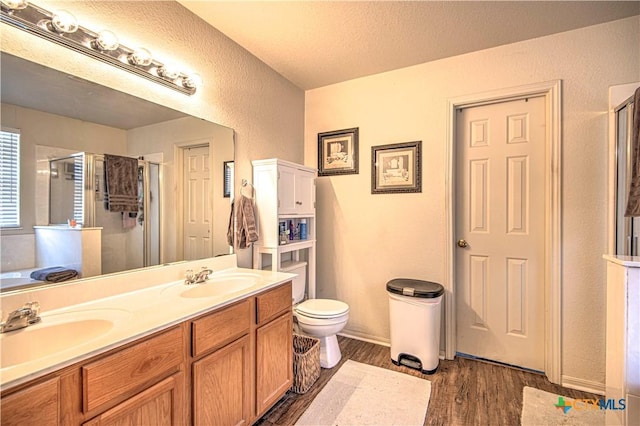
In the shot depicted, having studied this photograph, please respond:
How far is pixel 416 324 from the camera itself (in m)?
2.20

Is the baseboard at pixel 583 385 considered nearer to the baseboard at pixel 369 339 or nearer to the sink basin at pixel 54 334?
the baseboard at pixel 369 339

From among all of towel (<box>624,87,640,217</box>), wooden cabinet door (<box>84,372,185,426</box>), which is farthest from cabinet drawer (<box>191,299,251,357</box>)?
towel (<box>624,87,640,217</box>)

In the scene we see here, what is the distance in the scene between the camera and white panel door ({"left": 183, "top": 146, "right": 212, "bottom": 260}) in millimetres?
1834

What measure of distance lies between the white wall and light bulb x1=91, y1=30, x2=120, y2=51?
188cm

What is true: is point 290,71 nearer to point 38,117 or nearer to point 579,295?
point 38,117

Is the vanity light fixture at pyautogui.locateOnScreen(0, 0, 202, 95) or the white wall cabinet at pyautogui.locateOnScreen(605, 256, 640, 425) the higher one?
the vanity light fixture at pyautogui.locateOnScreen(0, 0, 202, 95)

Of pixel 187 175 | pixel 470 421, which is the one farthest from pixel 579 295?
pixel 187 175

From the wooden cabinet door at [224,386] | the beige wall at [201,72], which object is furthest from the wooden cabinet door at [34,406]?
the beige wall at [201,72]

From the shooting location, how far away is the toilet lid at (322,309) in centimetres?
211

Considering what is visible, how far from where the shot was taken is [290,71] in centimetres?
262

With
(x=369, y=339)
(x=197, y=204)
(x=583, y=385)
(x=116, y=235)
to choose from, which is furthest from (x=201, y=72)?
(x=583, y=385)

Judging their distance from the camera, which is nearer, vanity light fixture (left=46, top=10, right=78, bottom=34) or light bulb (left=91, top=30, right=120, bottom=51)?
vanity light fixture (left=46, top=10, right=78, bottom=34)

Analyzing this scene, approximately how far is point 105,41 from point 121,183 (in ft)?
2.24

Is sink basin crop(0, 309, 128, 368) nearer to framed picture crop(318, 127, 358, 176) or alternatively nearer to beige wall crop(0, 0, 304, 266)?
beige wall crop(0, 0, 304, 266)
